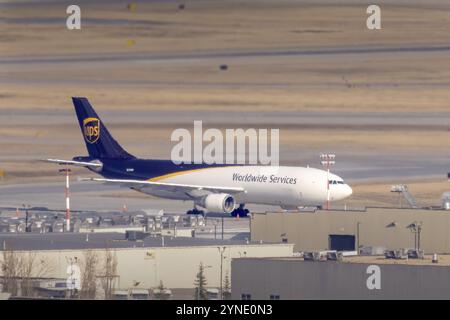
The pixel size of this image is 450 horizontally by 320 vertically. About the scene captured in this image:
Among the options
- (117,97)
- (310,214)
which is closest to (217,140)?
(117,97)

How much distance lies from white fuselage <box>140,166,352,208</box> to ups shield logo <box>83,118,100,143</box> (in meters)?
13.6

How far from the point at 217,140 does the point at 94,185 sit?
86.1 ft

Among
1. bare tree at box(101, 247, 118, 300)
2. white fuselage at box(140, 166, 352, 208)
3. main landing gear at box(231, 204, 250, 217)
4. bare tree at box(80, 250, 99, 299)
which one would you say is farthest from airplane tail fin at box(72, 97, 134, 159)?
bare tree at box(80, 250, 99, 299)

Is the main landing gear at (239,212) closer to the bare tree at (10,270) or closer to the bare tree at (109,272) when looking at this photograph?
the bare tree at (109,272)

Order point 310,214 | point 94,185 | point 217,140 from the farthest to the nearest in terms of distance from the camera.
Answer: point 217,140 → point 94,185 → point 310,214

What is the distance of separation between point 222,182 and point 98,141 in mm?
15991

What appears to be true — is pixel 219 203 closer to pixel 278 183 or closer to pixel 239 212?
pixel 239 212

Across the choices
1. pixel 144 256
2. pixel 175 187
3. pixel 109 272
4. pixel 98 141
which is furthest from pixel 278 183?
pixel 109 272

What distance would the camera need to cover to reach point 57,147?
481 feet

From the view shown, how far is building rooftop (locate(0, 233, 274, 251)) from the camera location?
54.0 meters

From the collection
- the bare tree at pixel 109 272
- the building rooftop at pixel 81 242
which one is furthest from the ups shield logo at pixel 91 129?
the bare tree at pixel 109 272

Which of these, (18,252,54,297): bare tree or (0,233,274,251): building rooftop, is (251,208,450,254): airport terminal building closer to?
(0,233,274,251): building rooftop
